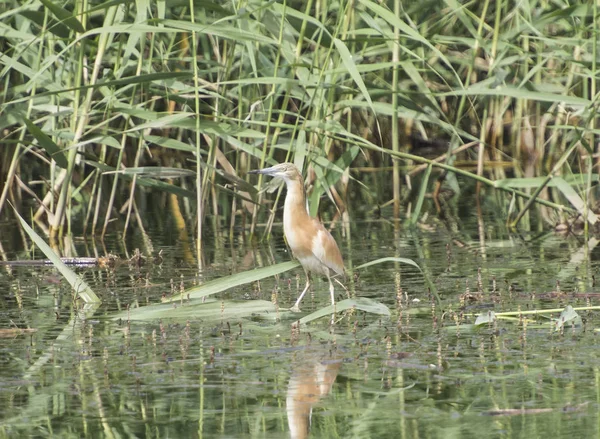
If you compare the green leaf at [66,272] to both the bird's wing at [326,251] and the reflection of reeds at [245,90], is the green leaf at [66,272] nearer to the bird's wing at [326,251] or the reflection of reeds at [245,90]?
the reflection of reeds at [245,90]

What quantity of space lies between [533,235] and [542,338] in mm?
3568

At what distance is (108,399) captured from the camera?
4641 millimetres

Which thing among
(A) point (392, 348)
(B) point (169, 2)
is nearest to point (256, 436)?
(A) point (392, 348)

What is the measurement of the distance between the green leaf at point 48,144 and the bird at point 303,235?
1492 mm

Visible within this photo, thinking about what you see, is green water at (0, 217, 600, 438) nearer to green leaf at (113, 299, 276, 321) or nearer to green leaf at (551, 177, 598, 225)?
green leaf at (113, 299, 276, 321)

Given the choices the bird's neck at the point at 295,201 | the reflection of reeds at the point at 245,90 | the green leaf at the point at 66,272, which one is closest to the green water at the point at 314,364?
the green leaf at the point at 66,272

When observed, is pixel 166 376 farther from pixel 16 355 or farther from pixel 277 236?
pixel 277 236

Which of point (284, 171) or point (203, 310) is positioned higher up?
point (284, 171)

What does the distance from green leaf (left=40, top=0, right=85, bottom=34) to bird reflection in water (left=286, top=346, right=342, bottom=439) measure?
8.96 ft

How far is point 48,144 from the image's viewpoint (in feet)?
24.6

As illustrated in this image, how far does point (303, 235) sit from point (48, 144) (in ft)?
6.33

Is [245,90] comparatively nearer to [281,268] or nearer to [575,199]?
[575,199]

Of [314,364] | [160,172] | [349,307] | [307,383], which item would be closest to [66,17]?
[160,172]

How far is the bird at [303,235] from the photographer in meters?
6.48
